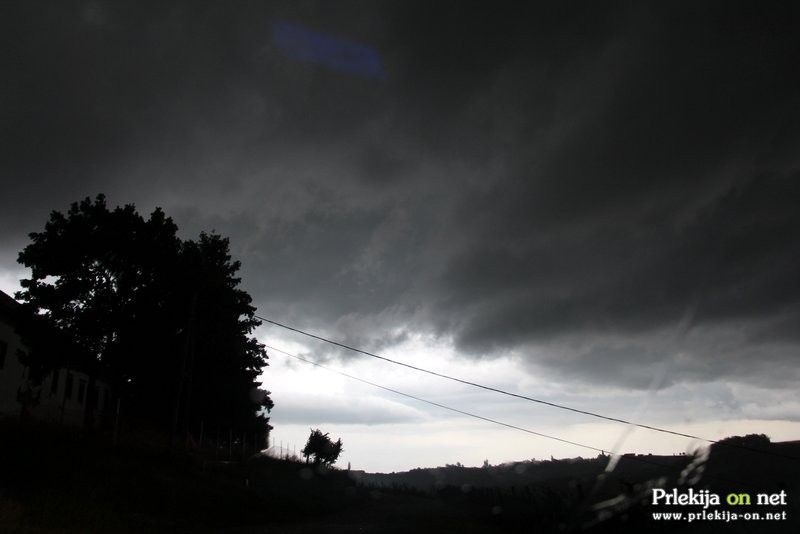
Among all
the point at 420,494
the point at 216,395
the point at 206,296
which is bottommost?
the point at 420,494

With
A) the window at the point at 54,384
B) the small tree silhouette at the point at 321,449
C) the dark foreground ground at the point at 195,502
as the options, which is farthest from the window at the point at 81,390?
the small tree silhouette at the point at 321,449

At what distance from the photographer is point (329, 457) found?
69562mm

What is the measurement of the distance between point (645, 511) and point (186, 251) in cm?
3218

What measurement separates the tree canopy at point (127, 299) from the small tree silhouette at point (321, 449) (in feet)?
115

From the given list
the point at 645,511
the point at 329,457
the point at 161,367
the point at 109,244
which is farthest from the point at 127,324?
the point at 329,457

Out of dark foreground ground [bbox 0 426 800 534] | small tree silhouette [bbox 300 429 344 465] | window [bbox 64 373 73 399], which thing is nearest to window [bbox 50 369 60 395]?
window [bbox 64 373 73 399]

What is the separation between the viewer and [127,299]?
29.7m

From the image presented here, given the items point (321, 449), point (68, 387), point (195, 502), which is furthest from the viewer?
point (321, 449)

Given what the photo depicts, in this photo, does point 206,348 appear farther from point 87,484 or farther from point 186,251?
point 87,484

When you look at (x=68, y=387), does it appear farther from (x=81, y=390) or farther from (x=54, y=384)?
(x=54, y=384)

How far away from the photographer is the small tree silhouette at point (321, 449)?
68.4 metres

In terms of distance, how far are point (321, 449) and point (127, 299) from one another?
4545 cm

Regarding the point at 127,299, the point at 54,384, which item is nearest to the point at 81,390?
the point at 54,384

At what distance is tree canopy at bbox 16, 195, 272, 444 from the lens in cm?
2781
